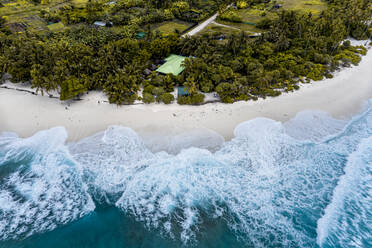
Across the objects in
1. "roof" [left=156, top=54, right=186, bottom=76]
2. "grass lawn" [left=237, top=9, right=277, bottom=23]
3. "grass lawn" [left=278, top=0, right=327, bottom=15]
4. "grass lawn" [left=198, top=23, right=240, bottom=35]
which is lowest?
"roof" [left=156, top=54, right=186, bottom=76]

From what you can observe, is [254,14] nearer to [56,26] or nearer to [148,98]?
[148,98]

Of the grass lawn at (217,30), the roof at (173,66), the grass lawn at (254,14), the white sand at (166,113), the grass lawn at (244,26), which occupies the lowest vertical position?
the white sand at (166,113)

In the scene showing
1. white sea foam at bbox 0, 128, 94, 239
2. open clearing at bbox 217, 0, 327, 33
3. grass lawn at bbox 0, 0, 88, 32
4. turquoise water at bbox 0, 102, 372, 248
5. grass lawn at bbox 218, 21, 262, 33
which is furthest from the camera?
open clearing at bbox 217, 0, 327, 33

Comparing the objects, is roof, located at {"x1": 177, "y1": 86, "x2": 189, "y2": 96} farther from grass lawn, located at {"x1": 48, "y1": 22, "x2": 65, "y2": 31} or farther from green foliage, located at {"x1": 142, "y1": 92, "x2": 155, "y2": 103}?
grass lawn, located at {"x1": 48, "y1": 22, "x2": 65, "y2": 31}

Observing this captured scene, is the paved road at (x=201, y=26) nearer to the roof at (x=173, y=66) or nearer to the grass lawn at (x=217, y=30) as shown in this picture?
the grass lawn at (x=217, y=30)

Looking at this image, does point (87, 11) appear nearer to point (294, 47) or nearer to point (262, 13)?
point (262, 13)

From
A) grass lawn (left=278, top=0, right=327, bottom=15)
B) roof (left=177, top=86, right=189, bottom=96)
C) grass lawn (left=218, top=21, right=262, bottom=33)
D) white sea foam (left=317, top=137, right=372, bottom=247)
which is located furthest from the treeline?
grass lawn (left=278, top=0, right=327, bottom=15)

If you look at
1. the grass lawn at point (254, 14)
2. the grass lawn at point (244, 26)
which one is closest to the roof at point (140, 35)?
the grass lawn at point (244, 26)
